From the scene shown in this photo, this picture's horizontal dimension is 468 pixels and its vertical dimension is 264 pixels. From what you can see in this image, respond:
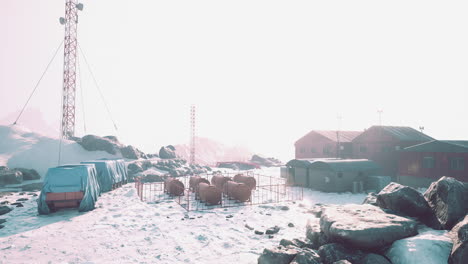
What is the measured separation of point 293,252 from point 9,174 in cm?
3526

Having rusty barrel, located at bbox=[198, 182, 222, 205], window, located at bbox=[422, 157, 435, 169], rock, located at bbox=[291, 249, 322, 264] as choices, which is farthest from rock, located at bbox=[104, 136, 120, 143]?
window, located at bbox=[422, 157, 435, 169]

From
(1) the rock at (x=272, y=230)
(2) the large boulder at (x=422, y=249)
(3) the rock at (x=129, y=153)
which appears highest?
(3) the rock at (x=129, y=153)

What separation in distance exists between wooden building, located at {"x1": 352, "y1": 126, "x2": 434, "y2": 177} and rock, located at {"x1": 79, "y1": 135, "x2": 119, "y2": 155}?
39563 millimetres

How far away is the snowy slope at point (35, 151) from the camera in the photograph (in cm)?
3762

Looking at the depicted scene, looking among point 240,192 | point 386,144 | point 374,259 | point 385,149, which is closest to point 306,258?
point 374,259

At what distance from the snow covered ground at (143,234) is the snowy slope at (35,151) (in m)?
22.7

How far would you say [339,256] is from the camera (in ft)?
28.6

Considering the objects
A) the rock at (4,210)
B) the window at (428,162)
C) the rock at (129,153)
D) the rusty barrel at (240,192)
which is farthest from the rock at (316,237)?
the rock at (129,153)

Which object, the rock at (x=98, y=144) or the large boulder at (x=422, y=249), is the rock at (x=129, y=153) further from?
the large boulder at (x=422, y=249)

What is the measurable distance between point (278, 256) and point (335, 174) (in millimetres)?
18473

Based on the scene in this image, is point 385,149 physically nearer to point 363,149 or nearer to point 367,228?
point 363,149

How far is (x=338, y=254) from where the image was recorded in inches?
345

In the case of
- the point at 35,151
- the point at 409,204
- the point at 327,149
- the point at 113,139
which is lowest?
the point at 409,204

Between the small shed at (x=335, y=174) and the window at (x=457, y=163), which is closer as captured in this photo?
the window at (x=457, y=163)
